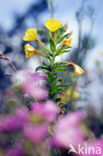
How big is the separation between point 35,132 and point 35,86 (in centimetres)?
21

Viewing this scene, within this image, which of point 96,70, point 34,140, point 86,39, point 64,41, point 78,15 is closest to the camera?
point 34,140

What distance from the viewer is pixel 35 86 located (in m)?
0.66

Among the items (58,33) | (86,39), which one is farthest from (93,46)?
(58,33)

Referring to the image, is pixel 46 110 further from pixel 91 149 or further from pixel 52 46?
pixel 52 46

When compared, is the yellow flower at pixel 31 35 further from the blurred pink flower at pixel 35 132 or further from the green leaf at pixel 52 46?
the blurred pink flower at pixel 35 132

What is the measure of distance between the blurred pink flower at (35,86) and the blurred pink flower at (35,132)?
117mm

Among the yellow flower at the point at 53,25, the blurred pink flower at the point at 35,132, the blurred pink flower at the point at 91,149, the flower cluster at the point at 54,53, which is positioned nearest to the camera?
the blurred pink flower at the point at 35,132

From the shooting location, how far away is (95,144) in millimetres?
629

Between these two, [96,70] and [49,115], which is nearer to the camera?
[49,115]

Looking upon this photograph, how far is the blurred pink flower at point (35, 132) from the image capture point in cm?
45

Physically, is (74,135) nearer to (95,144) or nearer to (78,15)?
(95,144)

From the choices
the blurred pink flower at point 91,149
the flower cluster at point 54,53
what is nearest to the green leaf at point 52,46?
the flower cluster at point 54,53

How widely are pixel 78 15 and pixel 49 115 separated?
3118 mm

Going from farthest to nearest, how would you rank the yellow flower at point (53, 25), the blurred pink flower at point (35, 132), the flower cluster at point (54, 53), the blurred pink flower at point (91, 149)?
the yellow flower at point (53, 25) → the flower cluster at point (54, 53) → the blurred pink flower at point (91, 149) → the blurred pink flower at point (35, 132)
